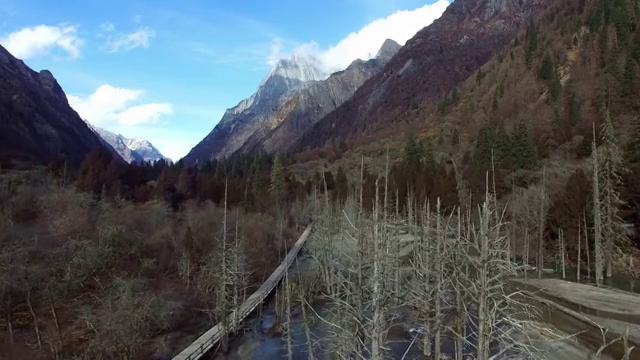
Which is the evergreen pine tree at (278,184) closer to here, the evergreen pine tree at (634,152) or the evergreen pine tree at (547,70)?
the evergreen pine tree at (634,152)

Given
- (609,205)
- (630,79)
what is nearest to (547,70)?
(630,79)

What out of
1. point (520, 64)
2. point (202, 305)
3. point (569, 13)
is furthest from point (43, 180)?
point (569, 13)

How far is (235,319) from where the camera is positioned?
38.2 metres

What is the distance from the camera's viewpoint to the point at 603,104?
87.4m

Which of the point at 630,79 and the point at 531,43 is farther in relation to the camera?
the point at 531,43

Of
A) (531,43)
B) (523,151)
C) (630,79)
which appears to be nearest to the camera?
(523,151)

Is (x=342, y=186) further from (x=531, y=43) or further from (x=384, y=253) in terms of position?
(x=384, y=253)

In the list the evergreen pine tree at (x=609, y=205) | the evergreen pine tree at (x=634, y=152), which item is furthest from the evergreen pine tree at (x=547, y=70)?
the evergreen pine tree at (x=609, y=205)

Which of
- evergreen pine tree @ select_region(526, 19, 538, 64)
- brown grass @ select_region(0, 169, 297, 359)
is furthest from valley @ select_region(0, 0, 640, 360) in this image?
evergreen pine tree @ select_region(526, 19, 538, 64)

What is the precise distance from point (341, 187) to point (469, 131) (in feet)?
151

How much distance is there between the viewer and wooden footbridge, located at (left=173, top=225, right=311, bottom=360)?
107ft

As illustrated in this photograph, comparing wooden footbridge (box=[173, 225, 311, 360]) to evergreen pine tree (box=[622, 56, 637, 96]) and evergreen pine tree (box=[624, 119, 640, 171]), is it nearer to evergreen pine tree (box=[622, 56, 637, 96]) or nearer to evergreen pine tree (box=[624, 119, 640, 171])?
evergreen pine tree (box=[624, 119, 640, 171])

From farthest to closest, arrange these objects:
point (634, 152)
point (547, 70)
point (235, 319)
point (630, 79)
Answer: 1. point (547, 70)
2. point (630, 79)
3. point (634, 152)
4. point (235, 319)

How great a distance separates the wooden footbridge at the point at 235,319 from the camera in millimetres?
32594
